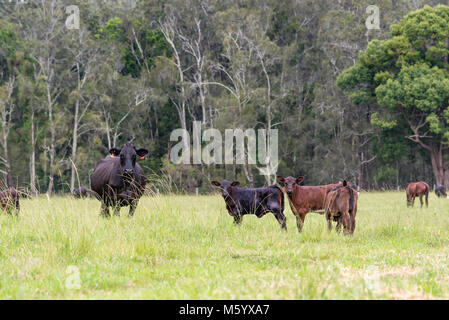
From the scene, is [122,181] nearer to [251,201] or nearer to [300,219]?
[251,201]

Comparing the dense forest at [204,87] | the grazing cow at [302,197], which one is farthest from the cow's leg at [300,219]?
the dense forest at [204,87]

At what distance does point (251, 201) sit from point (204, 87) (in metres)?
30.3

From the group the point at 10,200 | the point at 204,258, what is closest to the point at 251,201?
the point at 204,258

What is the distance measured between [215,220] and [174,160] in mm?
29631

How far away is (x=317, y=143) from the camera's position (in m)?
41.4

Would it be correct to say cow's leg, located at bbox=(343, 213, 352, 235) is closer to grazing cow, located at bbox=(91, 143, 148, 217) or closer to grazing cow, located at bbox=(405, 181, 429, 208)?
grazing cow, located at bbox=(91, 143, 148, 217)

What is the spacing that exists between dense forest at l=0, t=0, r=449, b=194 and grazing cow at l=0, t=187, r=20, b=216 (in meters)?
23.4

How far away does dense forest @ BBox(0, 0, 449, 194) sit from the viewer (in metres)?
37.9

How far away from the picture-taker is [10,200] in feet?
40.3

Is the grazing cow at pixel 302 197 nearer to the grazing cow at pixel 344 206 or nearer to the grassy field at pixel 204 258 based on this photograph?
the grassy field at pixel 204 258

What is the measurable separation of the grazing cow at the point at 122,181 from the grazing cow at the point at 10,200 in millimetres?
1774

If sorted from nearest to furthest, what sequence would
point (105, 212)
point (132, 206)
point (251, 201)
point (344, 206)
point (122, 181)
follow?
point (344, 206), point (251, 201), point (132, 206), point (105, 212), point (122, 181)

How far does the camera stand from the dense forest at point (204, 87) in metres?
37.9

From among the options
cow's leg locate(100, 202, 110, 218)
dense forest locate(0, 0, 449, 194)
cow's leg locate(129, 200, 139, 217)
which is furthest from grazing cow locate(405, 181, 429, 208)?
dense forest locate(0, 0, 449, 194)
